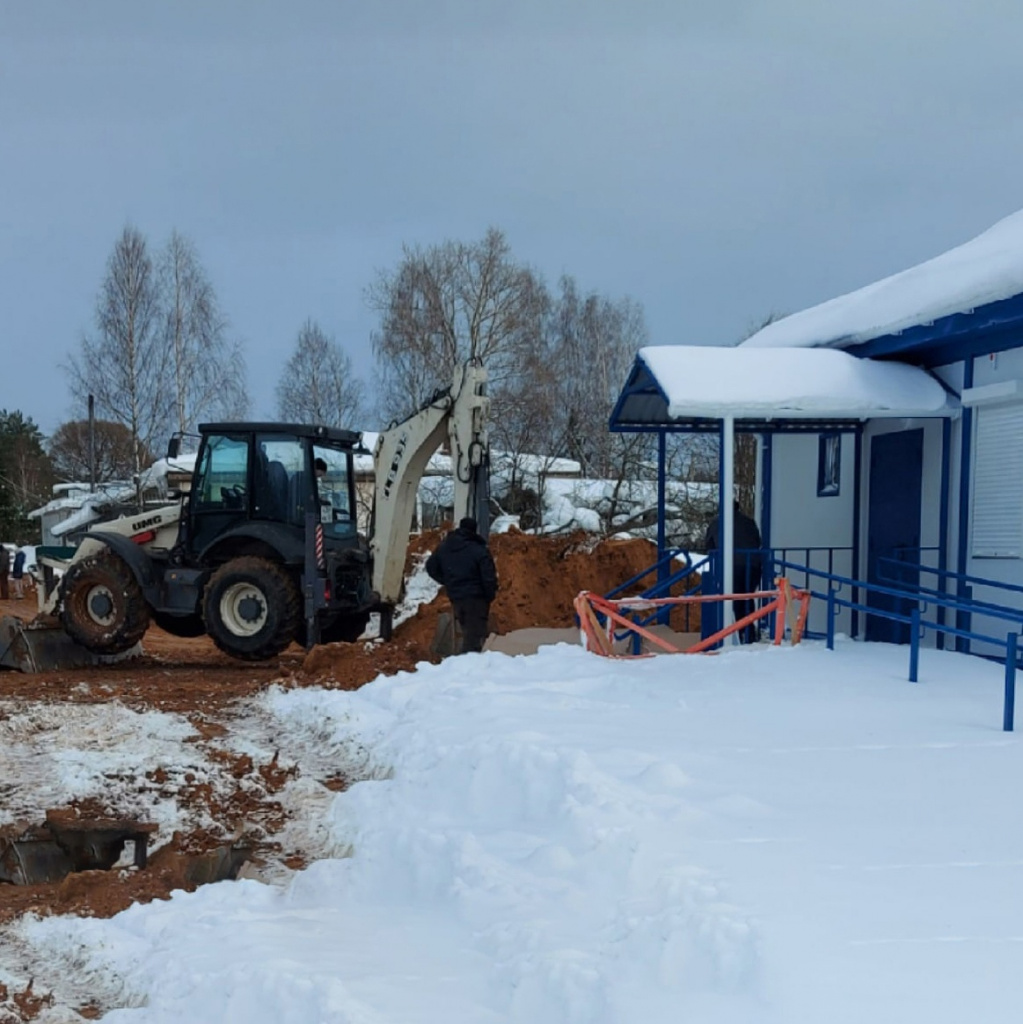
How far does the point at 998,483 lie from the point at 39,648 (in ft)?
34.1

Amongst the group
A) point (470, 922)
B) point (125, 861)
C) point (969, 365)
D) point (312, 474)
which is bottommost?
point (125, 861)

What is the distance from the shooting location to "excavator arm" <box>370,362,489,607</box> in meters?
12.0

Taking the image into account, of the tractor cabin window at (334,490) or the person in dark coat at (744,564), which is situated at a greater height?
the tractor cabin window at (334,490)

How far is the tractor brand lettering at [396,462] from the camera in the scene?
1279 cm

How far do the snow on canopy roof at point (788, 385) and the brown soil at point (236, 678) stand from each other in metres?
3.91

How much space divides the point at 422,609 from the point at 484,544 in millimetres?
4352

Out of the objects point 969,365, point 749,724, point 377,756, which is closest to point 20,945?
point 377,756

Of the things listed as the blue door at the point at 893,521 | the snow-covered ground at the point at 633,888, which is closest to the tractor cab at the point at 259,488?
the snow-covered ground at the point at 633,888

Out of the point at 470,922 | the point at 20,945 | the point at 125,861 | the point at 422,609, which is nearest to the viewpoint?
the point at 470,922

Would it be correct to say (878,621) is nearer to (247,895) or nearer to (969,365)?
(969,365)

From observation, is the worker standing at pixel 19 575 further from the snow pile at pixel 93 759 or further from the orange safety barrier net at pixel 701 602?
the orange safety barrier net at pixel 701 602

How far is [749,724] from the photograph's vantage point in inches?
272

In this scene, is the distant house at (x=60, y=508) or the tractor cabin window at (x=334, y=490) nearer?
the tractor cabin window at (x=334, y=490)

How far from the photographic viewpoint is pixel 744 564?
1120 cm
